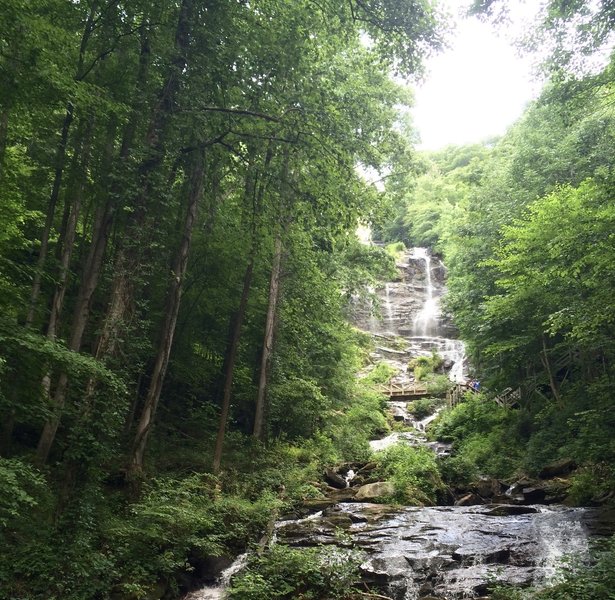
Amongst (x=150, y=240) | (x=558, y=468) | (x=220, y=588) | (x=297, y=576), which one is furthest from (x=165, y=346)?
(x=558, y=468)

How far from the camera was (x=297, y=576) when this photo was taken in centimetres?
711

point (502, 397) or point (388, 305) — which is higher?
point (388, 305)

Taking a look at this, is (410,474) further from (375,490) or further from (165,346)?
(165,346)

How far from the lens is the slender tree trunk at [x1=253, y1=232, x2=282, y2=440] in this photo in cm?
1388

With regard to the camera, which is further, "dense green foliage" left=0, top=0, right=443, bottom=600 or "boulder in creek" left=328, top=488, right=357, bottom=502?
"boulder in creek" left=328, top=488, right=357, bottom=502

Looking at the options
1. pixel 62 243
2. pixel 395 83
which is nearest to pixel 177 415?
pixel 62 243

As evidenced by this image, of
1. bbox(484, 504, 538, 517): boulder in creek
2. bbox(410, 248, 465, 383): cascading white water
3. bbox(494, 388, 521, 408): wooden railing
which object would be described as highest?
bbox(410, 248, 465, 383): cascading white water

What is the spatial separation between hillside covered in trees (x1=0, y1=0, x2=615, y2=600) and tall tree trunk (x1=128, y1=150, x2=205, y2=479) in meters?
0.04

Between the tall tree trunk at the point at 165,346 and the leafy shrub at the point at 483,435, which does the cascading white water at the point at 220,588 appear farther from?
the leafy shrub at the point at 483,435

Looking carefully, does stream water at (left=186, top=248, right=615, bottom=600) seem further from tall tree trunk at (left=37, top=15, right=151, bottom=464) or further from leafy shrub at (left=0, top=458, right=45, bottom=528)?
tall tree trunk at (left=37, top=15, right=151, bottom=464)

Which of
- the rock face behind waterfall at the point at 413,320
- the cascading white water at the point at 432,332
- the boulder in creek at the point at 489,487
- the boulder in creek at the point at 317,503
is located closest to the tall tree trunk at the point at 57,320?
the boulder in creek at the point at 317,503

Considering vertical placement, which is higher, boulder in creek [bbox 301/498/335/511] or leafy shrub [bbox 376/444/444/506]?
leafy shrub [bbox 376/444/444/506]

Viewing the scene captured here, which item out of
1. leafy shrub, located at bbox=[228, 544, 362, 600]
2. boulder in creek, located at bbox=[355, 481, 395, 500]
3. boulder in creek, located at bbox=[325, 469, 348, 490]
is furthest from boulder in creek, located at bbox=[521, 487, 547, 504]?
leafy shrub, located at bbox=[228, 544, 362, 600]

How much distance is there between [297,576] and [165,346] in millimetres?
4435
